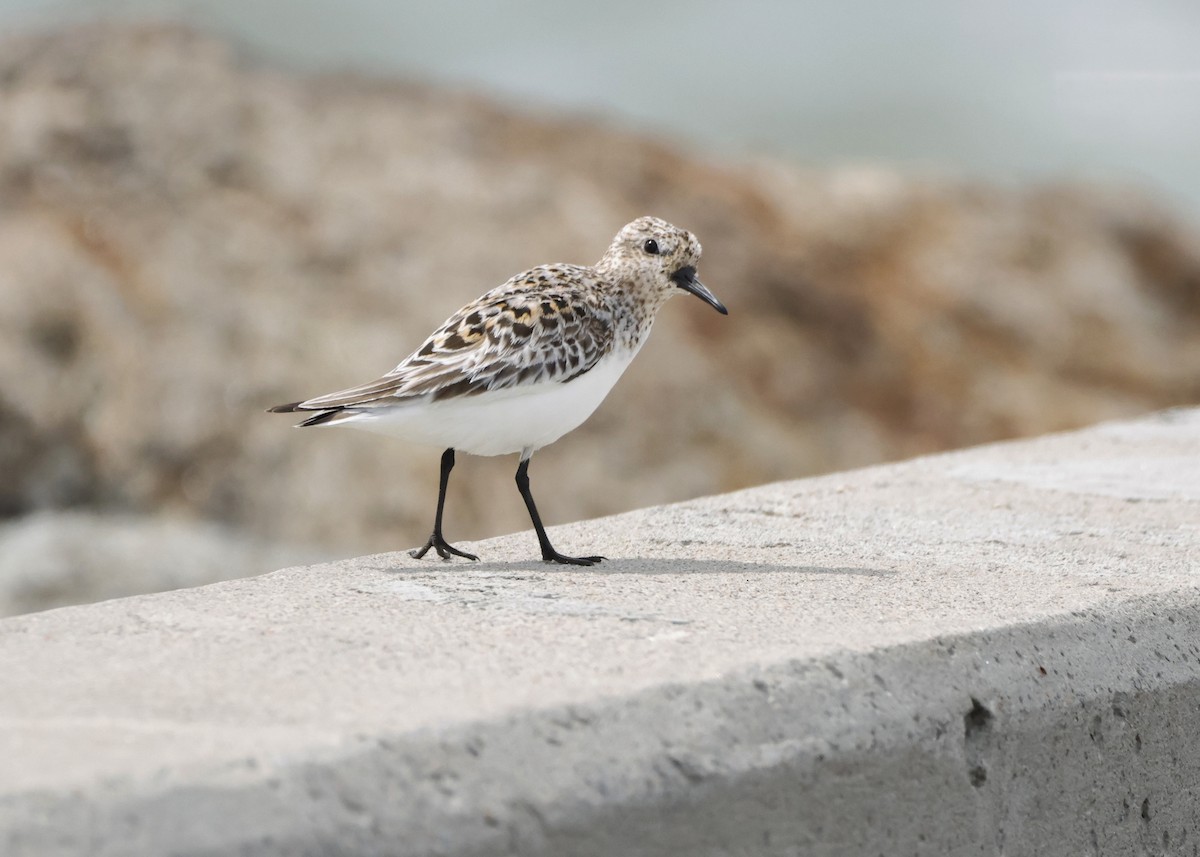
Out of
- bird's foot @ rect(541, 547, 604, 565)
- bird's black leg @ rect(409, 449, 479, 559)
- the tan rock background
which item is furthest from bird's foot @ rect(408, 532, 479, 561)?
the tan rock background

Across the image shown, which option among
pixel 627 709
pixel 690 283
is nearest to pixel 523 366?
pixel 690 283

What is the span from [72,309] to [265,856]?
772 cm

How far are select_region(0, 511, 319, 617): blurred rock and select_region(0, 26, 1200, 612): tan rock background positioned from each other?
32mm

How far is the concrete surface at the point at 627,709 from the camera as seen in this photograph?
7.17ft

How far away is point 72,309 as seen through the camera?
9.12 meters

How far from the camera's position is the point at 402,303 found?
31.6ft

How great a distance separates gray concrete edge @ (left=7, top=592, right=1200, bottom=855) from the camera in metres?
2.12

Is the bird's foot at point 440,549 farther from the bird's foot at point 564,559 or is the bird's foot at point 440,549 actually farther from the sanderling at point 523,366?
the bird's foot at point 564,559

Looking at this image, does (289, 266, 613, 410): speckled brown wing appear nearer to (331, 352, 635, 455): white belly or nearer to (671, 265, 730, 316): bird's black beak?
(331, 352, 635, 455): white belly

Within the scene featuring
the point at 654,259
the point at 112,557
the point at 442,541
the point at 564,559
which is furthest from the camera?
the point at 112,557

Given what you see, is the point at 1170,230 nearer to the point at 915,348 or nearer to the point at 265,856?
the point at 915,348

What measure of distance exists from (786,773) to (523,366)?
1547 mm

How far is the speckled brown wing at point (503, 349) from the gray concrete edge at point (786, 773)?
1.37 meters

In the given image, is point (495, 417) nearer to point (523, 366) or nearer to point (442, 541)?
point (523, 366)
